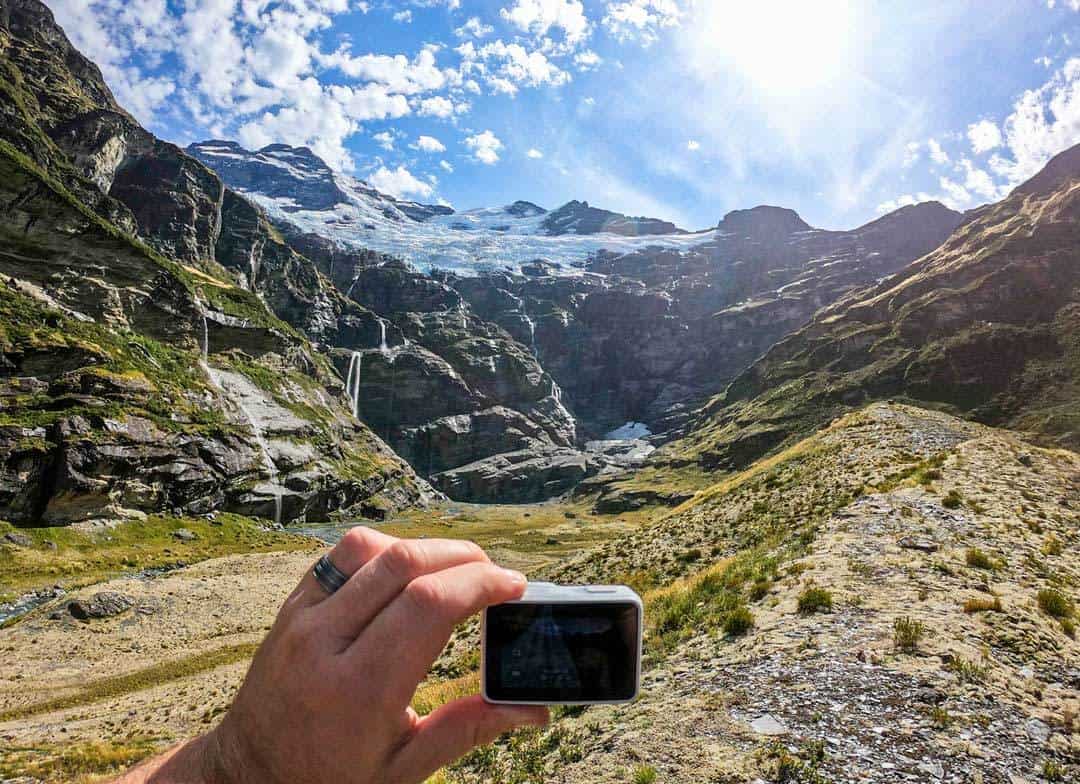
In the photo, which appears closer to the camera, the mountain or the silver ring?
the silver ring

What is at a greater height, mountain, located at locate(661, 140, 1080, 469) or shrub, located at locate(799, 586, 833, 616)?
mountain, located at locate(661, 140, 1080, 469)

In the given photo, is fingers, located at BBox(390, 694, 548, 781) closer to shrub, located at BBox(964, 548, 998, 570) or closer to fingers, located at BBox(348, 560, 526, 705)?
fingers, located at BBox(348, 560, 526, 705)

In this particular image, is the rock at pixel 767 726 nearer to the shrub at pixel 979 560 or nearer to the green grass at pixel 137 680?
the shrub at pixel 979 560


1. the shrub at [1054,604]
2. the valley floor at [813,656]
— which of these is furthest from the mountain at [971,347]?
the shrub at [1054,604]

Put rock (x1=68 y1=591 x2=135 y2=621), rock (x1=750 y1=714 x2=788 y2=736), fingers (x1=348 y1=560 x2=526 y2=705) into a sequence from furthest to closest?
rock (x1=68 y1=591 x2=135 y2=621) < rock (x1=750 y1=714 x2=788 y2=736) < fingers (x1=348 y1=560 x2=526 y2=705)

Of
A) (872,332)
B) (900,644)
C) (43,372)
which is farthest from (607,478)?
(900,644)

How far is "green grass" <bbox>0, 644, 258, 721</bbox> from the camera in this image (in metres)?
28.5

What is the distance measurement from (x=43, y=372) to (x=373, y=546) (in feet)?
362

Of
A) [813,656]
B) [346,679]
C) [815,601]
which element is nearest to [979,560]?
[815,601]

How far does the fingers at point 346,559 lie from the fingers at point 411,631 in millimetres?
345

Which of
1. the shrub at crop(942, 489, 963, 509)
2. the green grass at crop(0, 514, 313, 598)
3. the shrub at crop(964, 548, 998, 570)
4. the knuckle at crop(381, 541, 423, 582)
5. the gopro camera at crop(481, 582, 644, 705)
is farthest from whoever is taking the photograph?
the green grass at crop(0, 514, 313, 598)

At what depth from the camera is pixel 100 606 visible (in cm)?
4278

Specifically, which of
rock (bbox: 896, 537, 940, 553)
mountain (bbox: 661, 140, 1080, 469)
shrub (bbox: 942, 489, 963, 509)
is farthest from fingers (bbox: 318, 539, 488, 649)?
mountain (bbox: 661, 140, 1080, 469)

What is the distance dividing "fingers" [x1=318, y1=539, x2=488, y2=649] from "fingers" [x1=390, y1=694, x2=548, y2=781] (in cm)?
80
